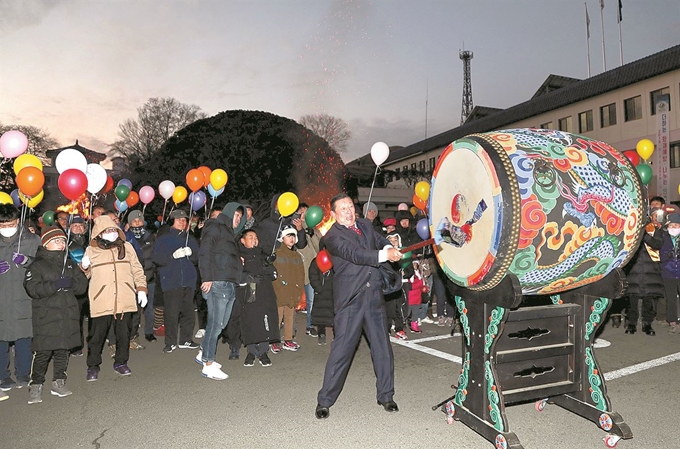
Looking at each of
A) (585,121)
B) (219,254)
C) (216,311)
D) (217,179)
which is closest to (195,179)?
(217,179)

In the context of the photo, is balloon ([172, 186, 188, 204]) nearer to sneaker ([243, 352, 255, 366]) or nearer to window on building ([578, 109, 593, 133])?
sneaker ([243, 352, 255, 366])

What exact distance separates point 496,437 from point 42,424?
3626 mm

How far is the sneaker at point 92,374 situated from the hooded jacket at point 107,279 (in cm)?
62

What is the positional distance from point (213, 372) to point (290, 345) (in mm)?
1530

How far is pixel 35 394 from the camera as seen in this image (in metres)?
4.73

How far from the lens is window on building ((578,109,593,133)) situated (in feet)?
81.1

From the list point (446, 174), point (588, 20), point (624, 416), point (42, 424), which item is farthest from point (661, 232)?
point (588, 20)

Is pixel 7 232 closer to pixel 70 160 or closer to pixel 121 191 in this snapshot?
pixel 70 160

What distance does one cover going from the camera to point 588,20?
26609 mm

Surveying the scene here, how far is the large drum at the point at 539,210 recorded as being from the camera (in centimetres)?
328

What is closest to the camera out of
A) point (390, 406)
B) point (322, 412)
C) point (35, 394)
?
point (322, 412)

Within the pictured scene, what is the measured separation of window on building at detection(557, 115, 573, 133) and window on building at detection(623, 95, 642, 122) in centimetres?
292

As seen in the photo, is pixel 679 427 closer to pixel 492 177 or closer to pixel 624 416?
pixel 624 416

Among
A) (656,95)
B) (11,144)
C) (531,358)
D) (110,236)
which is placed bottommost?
(531,358)
